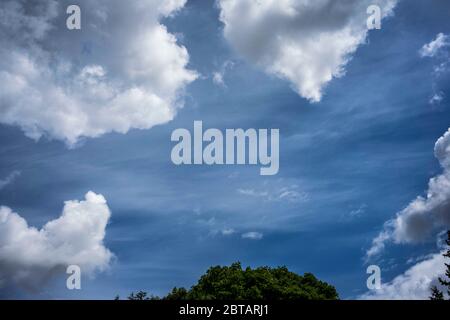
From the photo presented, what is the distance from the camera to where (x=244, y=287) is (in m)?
49.4

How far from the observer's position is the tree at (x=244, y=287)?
4809 centimetres

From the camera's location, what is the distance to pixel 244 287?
162 feet

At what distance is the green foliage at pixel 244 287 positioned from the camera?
48094 mm

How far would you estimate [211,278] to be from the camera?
50844 millimetres

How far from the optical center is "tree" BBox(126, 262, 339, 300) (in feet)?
158

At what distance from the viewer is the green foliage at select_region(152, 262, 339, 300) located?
48.1m
